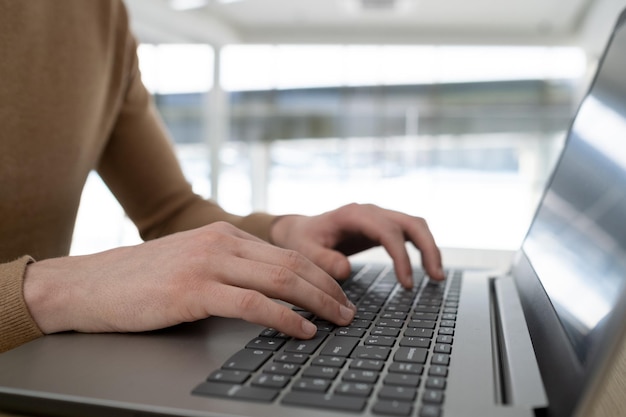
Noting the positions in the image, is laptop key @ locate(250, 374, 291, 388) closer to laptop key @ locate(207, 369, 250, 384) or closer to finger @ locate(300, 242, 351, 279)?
laptop key @ locate(207, 369, 250, 384)

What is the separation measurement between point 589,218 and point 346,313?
202mm

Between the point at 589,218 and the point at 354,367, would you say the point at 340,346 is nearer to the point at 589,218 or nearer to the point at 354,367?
the point at 354,367

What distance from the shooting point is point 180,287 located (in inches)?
17.2

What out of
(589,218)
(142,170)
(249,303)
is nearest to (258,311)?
(249,303)

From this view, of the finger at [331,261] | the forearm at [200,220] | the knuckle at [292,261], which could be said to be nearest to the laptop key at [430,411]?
the knuckle at [292,261]

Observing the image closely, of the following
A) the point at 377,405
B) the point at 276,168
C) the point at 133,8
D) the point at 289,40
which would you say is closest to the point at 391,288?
the point at 377,405

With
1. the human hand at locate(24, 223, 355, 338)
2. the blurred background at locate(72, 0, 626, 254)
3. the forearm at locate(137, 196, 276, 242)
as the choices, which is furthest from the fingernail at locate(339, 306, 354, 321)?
the blurred background at locate(72, 0, 626, 254)

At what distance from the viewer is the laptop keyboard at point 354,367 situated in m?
0.30

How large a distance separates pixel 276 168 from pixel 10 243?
8.33 meters

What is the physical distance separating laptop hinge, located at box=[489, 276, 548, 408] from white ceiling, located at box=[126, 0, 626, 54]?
593 centimetres

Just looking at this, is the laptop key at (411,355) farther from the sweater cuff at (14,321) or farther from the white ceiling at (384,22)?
the white ceiling at (384,22)

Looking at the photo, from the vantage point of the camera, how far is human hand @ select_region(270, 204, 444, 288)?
2.43 ft

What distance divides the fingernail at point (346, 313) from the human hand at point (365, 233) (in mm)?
Answer: 239

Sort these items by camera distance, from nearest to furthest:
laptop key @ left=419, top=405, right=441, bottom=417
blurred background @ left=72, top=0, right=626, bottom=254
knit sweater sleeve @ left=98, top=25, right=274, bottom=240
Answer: laptop key @ left=419, top=405, right=441, bottom=417, knit sweater sleeve @ left=98, top=25, right=274, bottom=240, blurred background @ left=72, top=0, right=626, bottom=254
